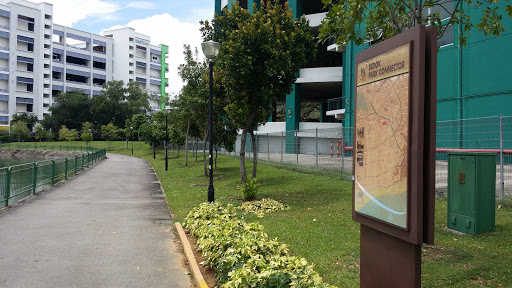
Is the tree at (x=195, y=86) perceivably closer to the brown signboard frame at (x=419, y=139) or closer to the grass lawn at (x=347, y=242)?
the grass lawn at (x=347, y=242)

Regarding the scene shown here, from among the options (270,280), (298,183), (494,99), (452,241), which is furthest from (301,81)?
(270,280)

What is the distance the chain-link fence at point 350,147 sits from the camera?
963cm

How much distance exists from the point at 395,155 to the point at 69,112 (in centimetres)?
8568

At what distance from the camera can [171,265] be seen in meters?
6.80

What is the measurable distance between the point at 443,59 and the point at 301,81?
16040 mm

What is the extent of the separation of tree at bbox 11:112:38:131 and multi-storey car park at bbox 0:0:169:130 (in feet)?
13.8

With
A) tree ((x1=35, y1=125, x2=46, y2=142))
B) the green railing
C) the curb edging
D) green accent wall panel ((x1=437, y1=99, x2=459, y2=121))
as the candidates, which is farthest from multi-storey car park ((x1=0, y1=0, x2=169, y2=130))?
the curb edging

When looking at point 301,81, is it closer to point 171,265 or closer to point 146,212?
point 146,212

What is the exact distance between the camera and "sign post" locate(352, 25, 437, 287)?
3.55m

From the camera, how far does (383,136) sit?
13.5 feet

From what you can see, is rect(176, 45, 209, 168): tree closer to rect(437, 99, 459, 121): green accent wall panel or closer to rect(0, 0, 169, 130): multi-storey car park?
rect(437, 99, 459, 121): green accent wall panel

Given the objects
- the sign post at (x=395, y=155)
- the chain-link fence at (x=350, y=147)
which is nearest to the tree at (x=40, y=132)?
the chain-link fence at (x=350, y=147)

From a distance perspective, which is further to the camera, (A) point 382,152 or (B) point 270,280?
(B) point 270,280

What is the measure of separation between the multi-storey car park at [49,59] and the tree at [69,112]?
7.65m
